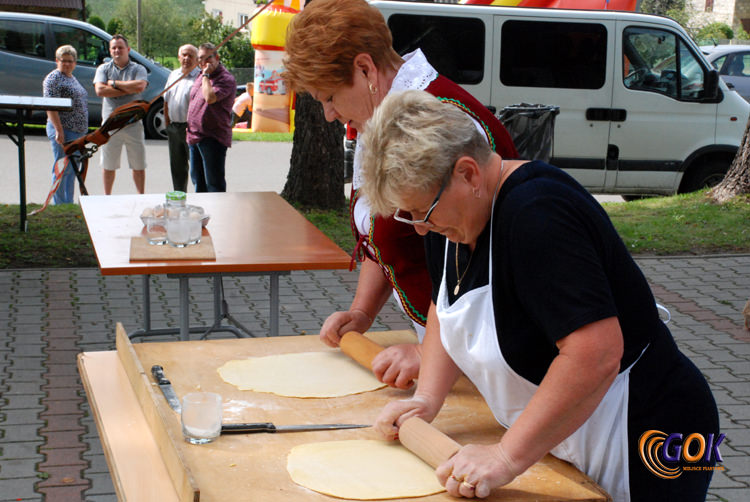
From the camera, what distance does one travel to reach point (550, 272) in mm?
1514

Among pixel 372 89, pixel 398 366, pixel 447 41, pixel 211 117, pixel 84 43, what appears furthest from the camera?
pixel 84 43

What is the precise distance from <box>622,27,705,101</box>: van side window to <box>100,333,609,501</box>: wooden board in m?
8.02

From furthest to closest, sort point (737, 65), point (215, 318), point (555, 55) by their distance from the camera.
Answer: point (737, 65) → point (555, 55) → point (215, 318)

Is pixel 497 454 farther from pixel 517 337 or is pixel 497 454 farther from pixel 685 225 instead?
pixel 685 225

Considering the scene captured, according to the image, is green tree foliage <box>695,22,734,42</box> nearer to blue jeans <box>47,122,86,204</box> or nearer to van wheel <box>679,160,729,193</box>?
van wheel <box>679,160,729,193</box>

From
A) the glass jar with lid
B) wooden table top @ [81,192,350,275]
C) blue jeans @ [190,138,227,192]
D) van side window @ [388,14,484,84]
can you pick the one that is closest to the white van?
van side window @ [388,14,484,84]

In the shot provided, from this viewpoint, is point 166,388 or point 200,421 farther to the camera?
point 166,388

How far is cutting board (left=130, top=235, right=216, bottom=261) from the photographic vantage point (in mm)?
3645

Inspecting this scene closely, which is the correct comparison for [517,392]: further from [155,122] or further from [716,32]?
[716,32]

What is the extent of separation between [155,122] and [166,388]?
13652 millimetres

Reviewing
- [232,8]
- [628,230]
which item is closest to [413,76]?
[628,230]

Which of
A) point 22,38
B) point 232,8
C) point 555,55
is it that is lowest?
point 555,55

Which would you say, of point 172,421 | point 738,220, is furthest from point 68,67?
point 172,421

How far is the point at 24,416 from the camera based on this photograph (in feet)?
13.8
